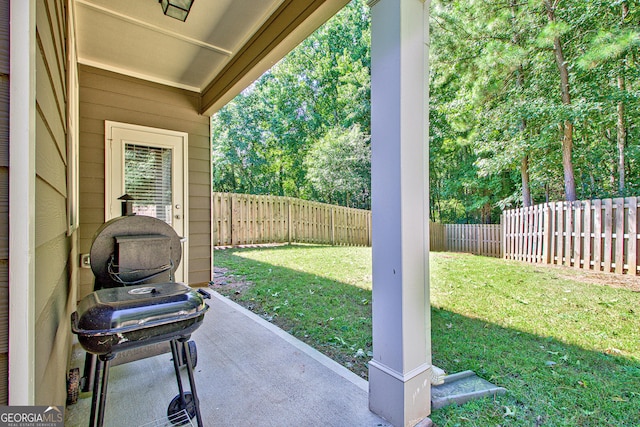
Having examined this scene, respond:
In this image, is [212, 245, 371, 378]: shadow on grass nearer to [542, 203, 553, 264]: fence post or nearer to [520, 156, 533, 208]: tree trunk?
[542, 203, 553, 264]: fence post

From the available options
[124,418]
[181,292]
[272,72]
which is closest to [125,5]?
[181,292]

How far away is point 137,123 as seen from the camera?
371 centimetres

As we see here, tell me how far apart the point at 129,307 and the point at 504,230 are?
26.8ft

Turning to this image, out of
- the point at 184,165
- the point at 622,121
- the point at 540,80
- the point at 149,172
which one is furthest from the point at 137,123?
the point at 622,121

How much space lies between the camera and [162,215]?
12.6 ft

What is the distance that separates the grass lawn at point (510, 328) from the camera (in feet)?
5.29

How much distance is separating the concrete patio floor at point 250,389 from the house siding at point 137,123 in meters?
1.78

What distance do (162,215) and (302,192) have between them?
12.0 m

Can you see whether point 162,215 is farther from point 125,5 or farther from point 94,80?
point 125,5

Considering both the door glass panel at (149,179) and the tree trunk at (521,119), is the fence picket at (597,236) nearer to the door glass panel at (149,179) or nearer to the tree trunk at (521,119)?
the tree trunk at (521,119)

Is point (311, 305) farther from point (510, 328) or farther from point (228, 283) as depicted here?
point (510, 328)

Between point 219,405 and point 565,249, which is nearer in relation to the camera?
point 219,405

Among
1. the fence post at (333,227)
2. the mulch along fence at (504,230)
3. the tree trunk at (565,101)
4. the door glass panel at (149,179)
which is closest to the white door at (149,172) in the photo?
the door glass panel at (149,179)

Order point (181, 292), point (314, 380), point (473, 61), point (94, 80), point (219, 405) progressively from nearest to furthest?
point (181, 292) → point (219, 405) → point (314, 380) → point (94, 80) → point (473, 61)
